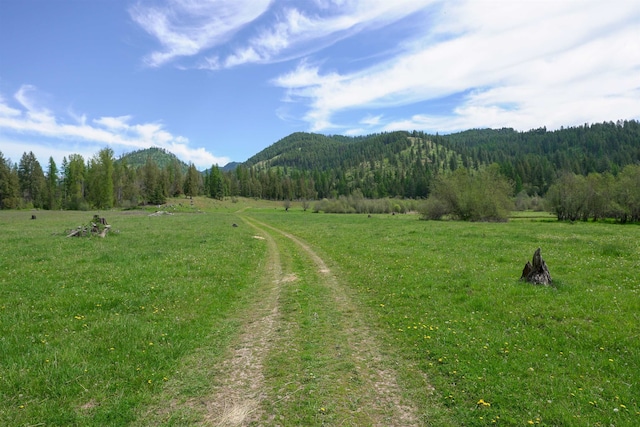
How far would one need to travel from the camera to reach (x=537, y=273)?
1405 centimetres

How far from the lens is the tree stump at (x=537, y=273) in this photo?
45.3 ft

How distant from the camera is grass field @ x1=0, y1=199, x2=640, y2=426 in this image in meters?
6.52

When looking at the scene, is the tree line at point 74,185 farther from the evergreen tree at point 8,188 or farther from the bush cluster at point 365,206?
the bush cluster at point 365,206

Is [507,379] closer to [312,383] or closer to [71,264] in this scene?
[312,383]

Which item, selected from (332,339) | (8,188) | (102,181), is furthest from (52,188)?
(332,339)

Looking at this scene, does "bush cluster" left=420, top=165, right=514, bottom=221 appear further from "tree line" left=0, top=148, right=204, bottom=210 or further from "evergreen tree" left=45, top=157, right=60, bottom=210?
"evergreen tree" left=45, top=157, right=60, bottom=210

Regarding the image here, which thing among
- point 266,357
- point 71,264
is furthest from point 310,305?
point 71,264

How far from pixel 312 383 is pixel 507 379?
4417 millimetres

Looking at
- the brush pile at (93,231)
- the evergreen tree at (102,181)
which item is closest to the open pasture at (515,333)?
the brush pile at (93,231)

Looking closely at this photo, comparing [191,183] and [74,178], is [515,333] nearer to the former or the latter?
[74,178]

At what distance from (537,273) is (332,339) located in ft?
32.8

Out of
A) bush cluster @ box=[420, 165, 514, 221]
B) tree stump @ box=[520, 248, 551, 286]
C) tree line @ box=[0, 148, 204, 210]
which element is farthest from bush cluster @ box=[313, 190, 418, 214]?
tree stump @ box=[520, 248, 551, 286]

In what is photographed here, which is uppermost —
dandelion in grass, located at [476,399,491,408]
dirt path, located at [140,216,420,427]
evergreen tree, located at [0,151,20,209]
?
evergreen tree, located at [0,151,20,209]

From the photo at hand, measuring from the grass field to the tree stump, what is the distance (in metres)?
0.83
